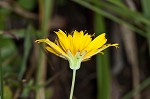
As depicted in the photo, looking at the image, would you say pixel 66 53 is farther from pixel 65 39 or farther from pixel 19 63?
pixel 19 63

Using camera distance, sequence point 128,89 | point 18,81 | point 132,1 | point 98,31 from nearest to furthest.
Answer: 1. point 18,81
2. point 98,31
3. point 132,1
4. point 128,89

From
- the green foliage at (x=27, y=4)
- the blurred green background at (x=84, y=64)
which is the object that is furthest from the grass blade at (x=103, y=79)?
the green foliage at (x=27, y=4)

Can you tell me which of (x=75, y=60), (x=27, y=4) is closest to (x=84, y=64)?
(x=27, y=4)

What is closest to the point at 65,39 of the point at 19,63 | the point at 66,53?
the point at 66,53

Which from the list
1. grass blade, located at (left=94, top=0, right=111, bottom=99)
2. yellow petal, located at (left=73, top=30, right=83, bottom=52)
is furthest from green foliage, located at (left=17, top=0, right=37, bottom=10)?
yellow petal, located at (left=73, top=30, right=83, bottom=52)

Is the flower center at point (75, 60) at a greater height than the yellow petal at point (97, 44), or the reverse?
the yellow petal at point (97, 44)

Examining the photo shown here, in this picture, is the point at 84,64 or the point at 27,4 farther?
the point at 84,64

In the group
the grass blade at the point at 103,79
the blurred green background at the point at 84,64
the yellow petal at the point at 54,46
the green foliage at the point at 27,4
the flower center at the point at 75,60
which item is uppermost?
the green foliage at the point at 27,4

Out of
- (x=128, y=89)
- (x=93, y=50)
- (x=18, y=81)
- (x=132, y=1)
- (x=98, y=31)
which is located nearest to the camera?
(x=93, y=50)

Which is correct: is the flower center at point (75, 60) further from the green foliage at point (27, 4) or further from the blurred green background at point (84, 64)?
the green foliage at point (27, 4)

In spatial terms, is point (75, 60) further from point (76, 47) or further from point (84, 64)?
point (84, 64)

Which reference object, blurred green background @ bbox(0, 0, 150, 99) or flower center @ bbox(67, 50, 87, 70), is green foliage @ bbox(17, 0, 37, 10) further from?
flower center @ bbox(67, 50, 87, 70)
